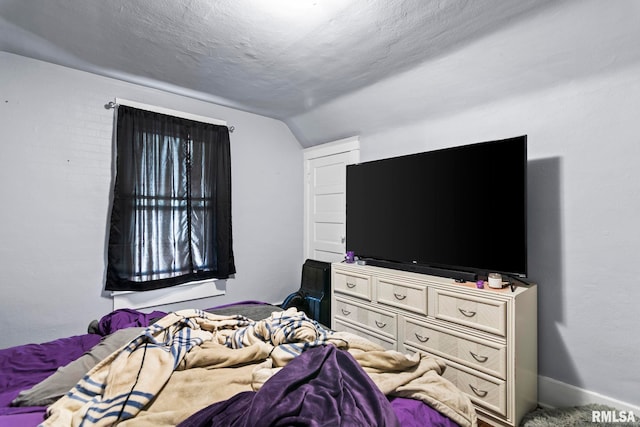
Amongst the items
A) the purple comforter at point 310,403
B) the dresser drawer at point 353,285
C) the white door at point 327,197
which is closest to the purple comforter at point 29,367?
the purple comforter at point 310,403

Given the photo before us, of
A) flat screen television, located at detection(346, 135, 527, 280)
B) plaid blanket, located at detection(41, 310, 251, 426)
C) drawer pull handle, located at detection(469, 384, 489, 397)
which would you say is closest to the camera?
plaid blanket, located at detection(41, 310, 251, 426)

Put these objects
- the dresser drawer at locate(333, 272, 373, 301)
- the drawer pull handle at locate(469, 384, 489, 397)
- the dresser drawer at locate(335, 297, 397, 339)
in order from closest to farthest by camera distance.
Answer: the drawer pull handle at locate(469, 384, 489, 397) < the dresser drawer at locate(335, 297, 397, 339) < the dresser drawer at locate(333, 272, 373, 301)

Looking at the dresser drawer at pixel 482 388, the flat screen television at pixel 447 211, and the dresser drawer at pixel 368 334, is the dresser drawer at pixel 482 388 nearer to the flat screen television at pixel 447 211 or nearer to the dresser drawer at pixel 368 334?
the dresser drawer at pixel 368 334

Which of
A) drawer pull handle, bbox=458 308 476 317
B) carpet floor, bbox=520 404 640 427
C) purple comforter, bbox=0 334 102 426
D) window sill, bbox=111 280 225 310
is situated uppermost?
Answer: drawer pull handle, bbox=458 308 476 317

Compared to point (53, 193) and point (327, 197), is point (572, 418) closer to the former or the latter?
point (327, 197)

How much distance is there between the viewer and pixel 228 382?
122 cm

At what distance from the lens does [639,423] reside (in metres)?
1.78

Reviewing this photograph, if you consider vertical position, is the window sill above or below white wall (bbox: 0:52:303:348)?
below

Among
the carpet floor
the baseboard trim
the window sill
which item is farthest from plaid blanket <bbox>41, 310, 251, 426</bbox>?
the baseboard trim

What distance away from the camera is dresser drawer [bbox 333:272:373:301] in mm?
2674

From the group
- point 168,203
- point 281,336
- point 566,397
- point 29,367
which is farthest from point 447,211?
point 29,367

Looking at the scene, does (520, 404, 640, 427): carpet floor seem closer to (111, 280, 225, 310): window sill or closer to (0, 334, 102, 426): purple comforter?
(0, 334, 102, 426): purple comforter

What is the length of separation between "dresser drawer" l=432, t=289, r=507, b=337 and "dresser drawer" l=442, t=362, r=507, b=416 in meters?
0.31

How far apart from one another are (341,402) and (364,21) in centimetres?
203
